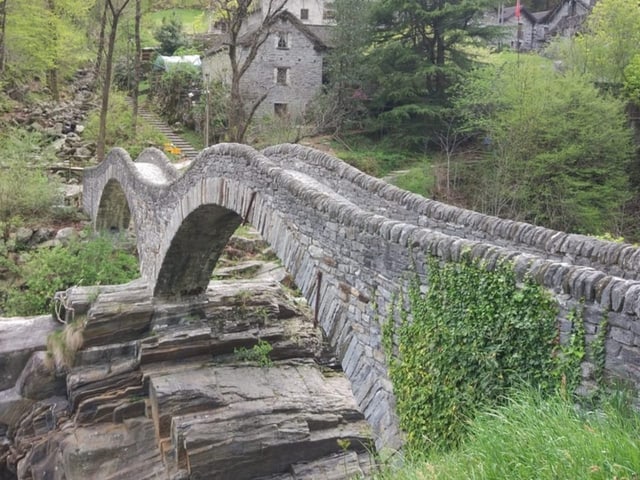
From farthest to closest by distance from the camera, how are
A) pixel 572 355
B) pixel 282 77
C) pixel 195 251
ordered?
pixel 282 77, pixel 195 251, pixel 572 355

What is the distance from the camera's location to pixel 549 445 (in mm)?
3098

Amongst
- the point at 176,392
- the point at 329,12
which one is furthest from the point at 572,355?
the point at 329,12

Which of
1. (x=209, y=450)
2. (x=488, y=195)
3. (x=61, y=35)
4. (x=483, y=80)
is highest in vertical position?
(x=61, y=35)

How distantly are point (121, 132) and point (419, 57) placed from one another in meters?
13.6

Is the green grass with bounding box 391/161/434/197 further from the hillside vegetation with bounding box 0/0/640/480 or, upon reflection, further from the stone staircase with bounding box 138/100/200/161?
the stone staircase with bounding box 138/100/200/161

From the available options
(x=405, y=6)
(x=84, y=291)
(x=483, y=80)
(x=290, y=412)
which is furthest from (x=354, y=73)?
(x=290, y=412)

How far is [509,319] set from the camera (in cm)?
424

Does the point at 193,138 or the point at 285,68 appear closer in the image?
the point at 193,138

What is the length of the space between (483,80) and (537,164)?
14.6 feet

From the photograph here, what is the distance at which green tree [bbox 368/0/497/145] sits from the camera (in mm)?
24516

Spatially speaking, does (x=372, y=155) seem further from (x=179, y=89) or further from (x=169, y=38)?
(x=169, y=38)

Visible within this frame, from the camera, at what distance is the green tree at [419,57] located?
24.5 meters

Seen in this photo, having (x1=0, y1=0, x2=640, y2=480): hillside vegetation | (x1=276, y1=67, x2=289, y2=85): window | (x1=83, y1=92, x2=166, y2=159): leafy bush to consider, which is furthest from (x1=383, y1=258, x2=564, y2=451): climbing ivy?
(x1=276, y1=67, x2=289, y2=85): window

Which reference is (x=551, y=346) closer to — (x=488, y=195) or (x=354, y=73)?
(x=488, y=195)
